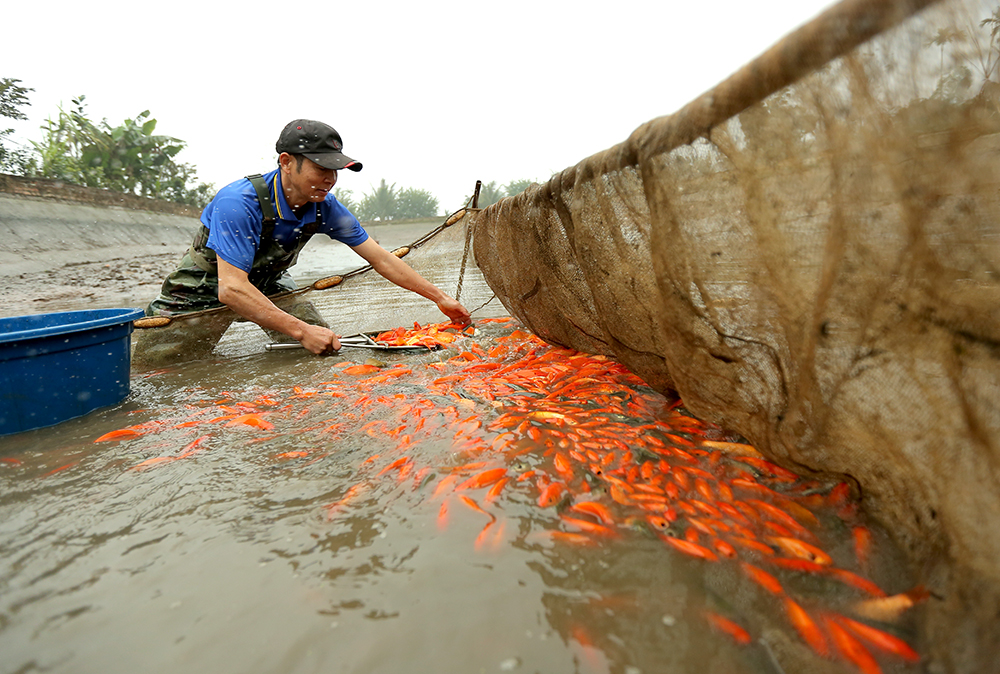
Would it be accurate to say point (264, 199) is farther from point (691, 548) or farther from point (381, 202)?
point (381, 202)

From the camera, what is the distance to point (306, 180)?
403 centimetres

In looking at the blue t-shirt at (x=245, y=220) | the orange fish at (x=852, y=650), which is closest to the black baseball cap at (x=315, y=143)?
the blue t-shirt at (x=245, y=220)

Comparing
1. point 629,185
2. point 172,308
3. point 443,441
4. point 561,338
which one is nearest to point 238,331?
point 172,308

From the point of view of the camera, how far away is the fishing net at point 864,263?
1.13 meters

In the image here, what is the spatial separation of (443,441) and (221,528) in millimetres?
1003

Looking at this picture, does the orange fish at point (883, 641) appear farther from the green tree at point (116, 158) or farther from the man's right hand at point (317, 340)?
the green tree at point (116, 158)

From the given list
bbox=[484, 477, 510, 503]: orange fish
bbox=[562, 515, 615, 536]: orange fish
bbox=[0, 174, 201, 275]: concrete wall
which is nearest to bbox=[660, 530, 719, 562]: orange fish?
bbox=[562, 515, 615, 536]: orange fish

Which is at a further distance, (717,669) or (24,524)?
(24,524)

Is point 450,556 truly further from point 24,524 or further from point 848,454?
point 24,524

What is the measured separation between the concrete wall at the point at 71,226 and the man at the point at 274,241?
990 cm

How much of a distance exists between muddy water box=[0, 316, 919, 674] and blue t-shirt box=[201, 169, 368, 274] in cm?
182

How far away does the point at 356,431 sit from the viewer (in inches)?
106

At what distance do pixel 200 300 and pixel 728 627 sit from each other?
5.20 metres

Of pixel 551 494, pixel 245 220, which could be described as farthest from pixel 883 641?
pixel 245 220
